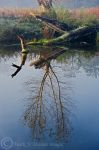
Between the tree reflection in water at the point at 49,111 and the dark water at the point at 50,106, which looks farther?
the tree reflection in water at the point at 49,111

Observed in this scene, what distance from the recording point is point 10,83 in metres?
8.05

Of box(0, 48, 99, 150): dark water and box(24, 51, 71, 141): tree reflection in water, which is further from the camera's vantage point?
box(24, 51, 71, 141): tree reflection in water

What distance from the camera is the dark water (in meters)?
5.22

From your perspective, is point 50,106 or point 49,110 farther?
point 50,106

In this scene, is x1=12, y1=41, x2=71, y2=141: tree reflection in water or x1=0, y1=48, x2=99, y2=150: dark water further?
x1=12, y1=41, x2=71, y2=141: tree reflection in water

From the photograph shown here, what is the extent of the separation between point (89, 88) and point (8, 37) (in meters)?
7.20

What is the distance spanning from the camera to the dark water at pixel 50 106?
17.1ft

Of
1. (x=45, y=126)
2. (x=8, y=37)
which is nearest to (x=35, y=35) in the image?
(x=8, y=37)

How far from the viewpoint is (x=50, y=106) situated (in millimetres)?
A: 6629

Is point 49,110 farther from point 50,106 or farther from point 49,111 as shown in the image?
point 50,106

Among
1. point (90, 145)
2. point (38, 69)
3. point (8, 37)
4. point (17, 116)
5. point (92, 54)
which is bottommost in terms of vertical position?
point (90, 145)

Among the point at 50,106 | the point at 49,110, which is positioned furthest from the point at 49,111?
the point at 50,106

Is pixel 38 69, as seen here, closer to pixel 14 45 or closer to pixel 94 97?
pixel 94 97

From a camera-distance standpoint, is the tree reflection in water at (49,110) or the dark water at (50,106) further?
the tree reflection in water at (49,110)
